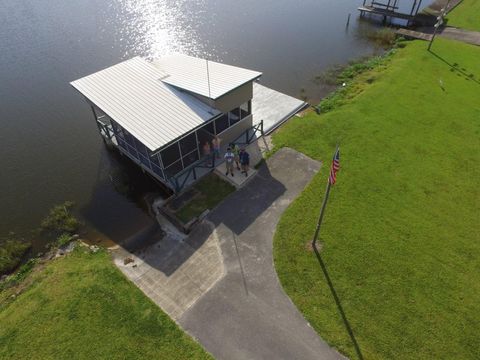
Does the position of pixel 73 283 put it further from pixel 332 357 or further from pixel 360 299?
pixel 360 299

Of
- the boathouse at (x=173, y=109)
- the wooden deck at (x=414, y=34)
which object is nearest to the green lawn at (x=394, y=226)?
the boathouse at (x=173, y=109)

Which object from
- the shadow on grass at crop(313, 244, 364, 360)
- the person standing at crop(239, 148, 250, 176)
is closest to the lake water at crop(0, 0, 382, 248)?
the person standing at crop(239, 148, 250, 176)

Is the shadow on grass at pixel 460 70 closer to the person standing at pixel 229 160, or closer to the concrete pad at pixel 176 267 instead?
the person standing at pixel 229 160

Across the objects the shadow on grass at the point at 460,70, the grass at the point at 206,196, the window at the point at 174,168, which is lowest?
the grass at the point at 206,196

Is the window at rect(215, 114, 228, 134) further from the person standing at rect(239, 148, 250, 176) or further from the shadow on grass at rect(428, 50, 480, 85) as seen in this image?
the shadow on grass at rect(428, 50, 480, 85)

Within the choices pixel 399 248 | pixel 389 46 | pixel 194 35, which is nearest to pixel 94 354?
pixel 399 248

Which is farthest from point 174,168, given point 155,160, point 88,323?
point 88,323
